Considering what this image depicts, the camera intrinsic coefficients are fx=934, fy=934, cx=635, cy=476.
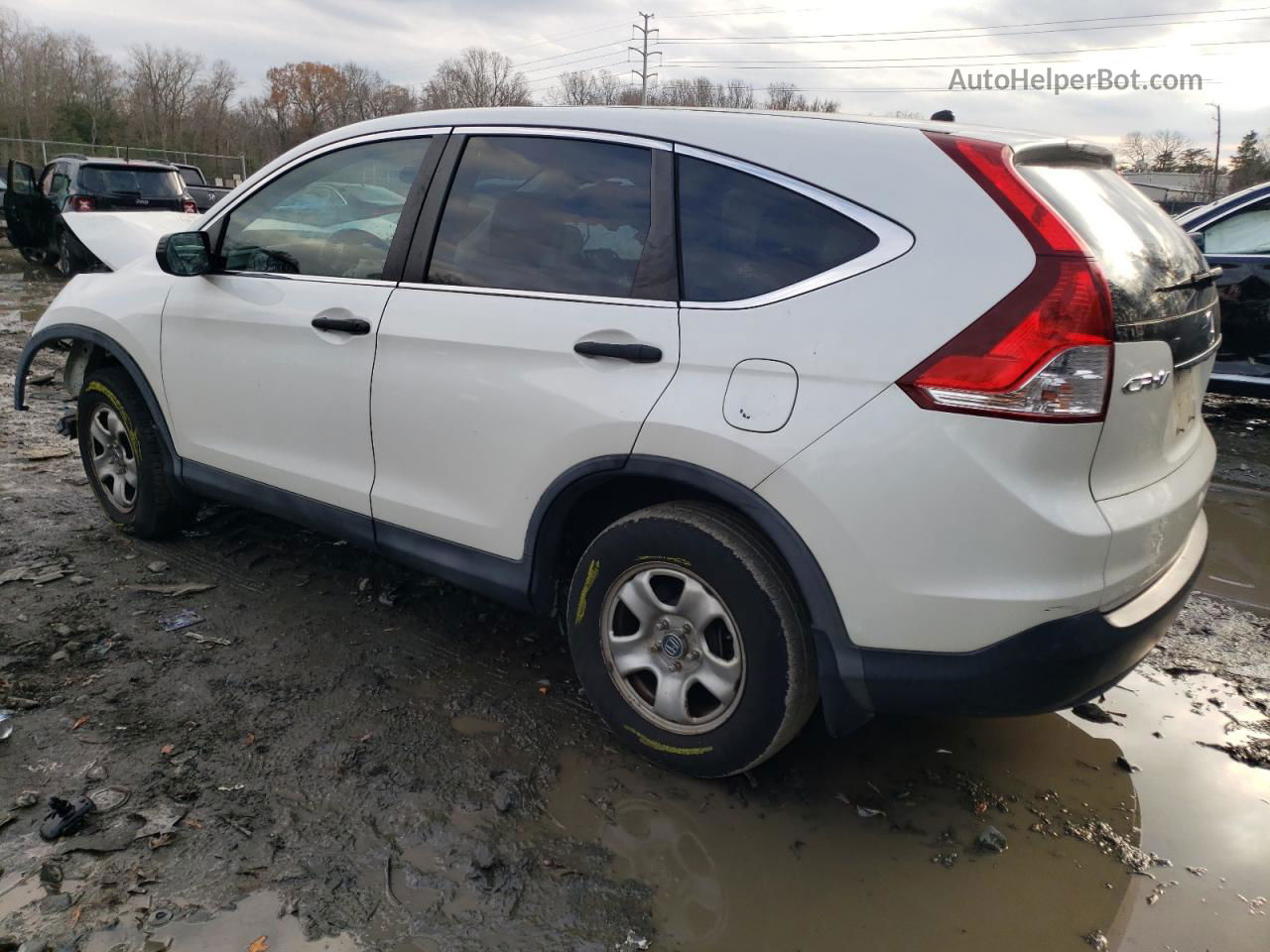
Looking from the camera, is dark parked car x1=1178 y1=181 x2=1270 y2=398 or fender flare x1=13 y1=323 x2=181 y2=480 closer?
fender flare x1=13 y1=323 x2=181 y2=480

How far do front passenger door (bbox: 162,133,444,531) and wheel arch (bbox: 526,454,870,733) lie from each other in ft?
2.58

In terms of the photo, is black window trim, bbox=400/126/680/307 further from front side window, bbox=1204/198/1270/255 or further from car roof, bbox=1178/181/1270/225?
front side window, bbox=1204/198/1270/255

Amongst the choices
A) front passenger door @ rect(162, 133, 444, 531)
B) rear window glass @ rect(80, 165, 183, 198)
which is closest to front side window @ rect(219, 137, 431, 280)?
front passenger door @ rect(162, 133, 444, 531)

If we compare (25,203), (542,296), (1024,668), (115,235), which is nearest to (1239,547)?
(1024,668)

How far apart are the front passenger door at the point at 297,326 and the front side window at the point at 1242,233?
6291 mm

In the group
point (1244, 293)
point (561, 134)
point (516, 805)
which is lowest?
point (516, 805)

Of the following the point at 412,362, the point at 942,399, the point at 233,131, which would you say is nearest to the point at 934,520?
the point at 942,399

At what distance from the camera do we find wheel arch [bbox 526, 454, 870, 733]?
2.31 metres

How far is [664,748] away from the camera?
8.92 ft

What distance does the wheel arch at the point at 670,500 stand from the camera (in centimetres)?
231

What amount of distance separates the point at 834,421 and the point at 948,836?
126cm

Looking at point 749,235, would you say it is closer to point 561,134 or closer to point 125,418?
point 561,134

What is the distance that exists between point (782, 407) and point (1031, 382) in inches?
22.1

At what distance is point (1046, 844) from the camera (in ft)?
8.42
